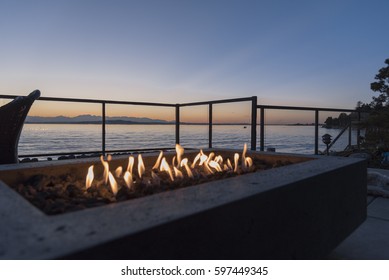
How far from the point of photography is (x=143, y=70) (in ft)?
34.3

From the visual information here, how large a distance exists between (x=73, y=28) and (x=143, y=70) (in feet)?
12.8

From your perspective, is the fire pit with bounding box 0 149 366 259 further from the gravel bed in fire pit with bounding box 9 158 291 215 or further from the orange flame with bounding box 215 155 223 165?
the orange flame with bounding box 215 155 223 165

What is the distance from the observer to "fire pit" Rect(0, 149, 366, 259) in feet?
2.22

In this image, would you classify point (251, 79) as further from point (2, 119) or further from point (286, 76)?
point (2, 119)

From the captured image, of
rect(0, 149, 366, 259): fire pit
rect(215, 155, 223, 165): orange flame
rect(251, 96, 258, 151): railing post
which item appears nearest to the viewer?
rect(0, 149, 366, 259): fire pit

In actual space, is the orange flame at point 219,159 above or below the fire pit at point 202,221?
above

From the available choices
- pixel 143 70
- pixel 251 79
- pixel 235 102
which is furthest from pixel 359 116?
pixel 143 70

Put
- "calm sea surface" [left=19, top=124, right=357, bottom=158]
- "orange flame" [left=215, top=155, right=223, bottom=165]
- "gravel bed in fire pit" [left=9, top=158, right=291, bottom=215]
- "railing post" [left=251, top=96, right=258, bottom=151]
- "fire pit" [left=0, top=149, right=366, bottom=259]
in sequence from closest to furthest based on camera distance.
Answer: "fire pit" [left=0, top=149, right=366, bottom=259] → "gravel bed in fire pit" [left=9, top=158, right=291, bottom=215] → "orange flame" [left=215, top=155, right=223, bottom=165] → "railing post" [left=251, top=96, right=258, bottom=151] → "calm sea surface" [left=19, top=124, right=357, bottom=158]

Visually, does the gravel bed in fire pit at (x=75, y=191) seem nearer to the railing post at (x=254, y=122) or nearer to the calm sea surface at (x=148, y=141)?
the railing post at (x=254, y=122)

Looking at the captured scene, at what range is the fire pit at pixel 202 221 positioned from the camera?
676 millimetres

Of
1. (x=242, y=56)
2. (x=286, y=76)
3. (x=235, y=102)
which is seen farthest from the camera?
(x=286, y=76)

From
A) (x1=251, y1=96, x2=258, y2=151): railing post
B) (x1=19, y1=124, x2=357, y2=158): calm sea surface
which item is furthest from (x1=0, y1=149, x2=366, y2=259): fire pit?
(x1=19, y1=124, x2=357, y2=158): calm sea surface

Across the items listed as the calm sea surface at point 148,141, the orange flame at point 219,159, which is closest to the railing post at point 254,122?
the calm sea surface at point 148,141

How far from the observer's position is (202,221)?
0.86 m
